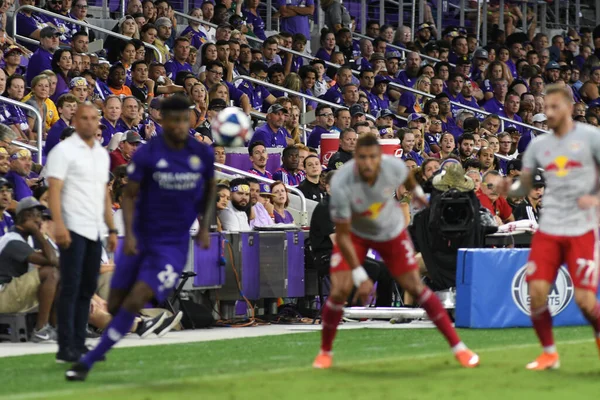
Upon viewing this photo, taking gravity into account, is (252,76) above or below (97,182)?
above

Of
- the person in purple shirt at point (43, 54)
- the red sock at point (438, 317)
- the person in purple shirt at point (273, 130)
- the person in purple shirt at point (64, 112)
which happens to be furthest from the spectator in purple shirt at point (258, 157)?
the red sock at point (438, 317)

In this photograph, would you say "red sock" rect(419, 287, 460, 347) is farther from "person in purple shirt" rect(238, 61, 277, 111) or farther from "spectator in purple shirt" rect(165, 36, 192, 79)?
"person in purple shirt" rect(238, 61, 277, 111)

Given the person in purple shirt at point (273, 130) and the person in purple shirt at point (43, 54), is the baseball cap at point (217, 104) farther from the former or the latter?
the person in purple shirt at point (43, 54)

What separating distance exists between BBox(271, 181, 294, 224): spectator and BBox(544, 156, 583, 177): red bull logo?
23.9ft

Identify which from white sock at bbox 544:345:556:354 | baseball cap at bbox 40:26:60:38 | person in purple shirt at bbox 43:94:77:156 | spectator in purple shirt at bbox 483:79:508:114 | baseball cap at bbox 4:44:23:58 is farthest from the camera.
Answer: spectator in purple shirt at bbox 483:79:508:114

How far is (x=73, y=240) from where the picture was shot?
Result: 10555 mm

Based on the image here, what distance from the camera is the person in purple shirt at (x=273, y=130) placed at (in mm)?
19578

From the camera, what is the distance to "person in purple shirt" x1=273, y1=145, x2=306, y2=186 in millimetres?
18578

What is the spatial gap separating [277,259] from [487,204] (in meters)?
3.29

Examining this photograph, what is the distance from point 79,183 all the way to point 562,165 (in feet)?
12.3

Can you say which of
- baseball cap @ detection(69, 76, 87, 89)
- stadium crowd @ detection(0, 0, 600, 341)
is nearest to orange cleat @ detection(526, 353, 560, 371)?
stadium crowd @ detection(0, 0, 600, 341)

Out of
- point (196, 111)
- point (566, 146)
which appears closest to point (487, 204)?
point (196, 111)

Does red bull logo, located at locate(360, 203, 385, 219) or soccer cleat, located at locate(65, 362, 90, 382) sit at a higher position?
red bull logo, located at locate(360, 203, 385, 219)

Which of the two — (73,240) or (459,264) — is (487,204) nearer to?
(459,264)
